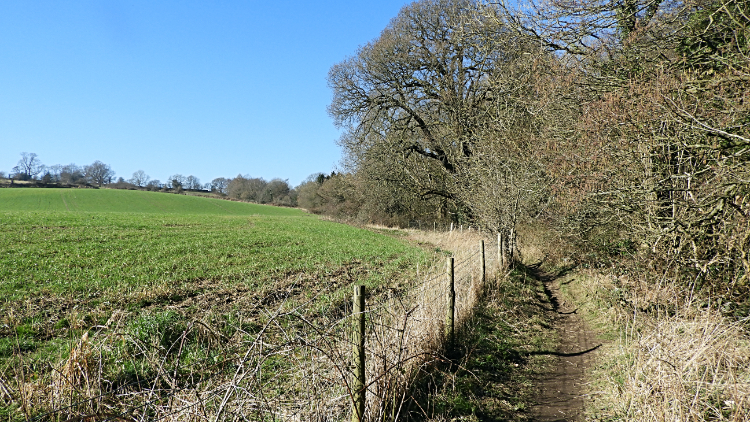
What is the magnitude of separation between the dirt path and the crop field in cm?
302

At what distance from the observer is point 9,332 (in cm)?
797

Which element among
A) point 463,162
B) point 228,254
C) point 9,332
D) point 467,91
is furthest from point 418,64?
point 9,332

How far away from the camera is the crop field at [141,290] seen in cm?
565

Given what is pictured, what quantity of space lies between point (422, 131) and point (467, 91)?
11.8 ft

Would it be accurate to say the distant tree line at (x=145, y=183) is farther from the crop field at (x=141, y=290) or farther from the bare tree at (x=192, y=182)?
the crop field at (x=141, y=290)

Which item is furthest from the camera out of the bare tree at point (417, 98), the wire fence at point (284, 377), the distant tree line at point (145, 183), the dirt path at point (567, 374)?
the distant tree line at point (145, 183)

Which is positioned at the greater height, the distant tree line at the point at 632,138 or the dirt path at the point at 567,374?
the distant tree line at the point at 632,138

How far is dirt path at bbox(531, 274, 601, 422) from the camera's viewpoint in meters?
5.10

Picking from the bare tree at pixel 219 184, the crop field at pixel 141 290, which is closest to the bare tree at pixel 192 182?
the bare tree at pixel 219 184

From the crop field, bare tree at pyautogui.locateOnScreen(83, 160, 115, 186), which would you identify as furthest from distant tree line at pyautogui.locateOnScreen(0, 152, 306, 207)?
the crop field

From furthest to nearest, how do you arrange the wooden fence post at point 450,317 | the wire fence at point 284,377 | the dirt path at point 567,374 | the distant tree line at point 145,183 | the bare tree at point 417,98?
1. the distant tree line at point 145,183
2. the bare tree at point 417,98
3. the wooden fence post at point 450,317
4. the dirt path at point 567,374
5. the wire fence at point 284,377

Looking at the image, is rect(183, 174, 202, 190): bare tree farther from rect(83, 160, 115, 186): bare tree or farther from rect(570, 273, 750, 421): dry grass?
rect(570, 273, 750, 421): dry grass

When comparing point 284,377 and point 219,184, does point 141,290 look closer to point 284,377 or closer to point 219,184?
point 284,377

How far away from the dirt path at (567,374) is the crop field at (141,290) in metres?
3.02
